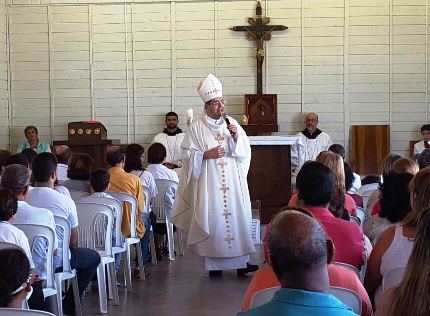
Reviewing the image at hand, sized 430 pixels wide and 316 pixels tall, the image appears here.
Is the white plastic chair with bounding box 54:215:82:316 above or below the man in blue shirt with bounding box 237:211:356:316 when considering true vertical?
below

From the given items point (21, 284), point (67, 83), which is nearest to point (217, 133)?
point (21, 284)

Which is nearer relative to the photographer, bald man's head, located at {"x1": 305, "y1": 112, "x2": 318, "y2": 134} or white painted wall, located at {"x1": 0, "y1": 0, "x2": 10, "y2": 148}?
bald man's head, located at {"x1": 305, "y1": 112, "x2": 318, "y2": 134}

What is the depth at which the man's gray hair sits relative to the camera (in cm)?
442

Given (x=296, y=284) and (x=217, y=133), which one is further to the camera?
(x=217, y=133)

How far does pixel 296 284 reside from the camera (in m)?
2.10

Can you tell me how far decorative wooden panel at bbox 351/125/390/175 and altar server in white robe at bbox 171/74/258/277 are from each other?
4.98 m

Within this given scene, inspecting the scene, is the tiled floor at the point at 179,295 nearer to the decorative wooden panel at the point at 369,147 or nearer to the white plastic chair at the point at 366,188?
the white plastic chair at the point at 366,188

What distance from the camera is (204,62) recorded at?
12102 millimetres

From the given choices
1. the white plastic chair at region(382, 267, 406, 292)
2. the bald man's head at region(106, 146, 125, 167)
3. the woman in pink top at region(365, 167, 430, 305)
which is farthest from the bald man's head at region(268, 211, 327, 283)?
the bald man's head at region(106, 146, 125, 167)

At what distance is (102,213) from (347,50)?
7329 mm

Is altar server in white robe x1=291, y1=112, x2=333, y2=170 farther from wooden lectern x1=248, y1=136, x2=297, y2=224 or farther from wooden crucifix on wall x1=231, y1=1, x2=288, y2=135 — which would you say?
wooden lectern x1=248, y1=136, x2=297, y2=224

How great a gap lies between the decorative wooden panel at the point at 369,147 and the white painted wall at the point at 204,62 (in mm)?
192

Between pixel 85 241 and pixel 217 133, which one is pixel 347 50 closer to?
pixel 217 133

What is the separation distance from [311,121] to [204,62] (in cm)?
197
